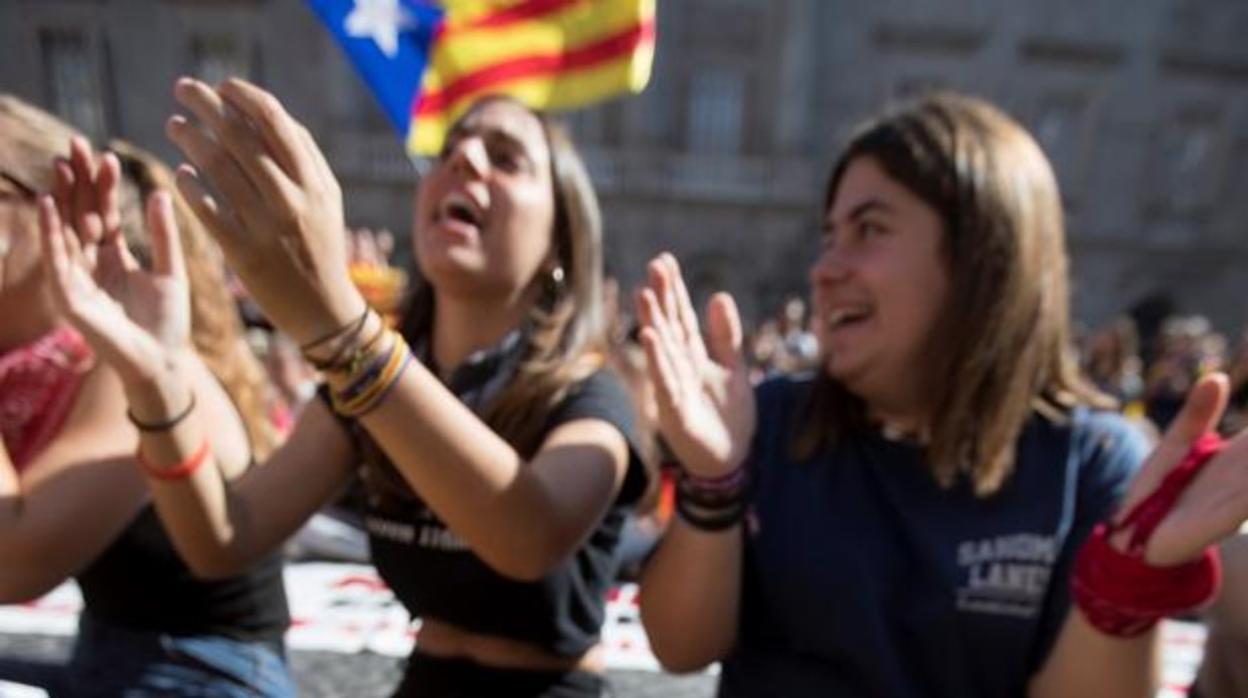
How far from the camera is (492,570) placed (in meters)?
1.28

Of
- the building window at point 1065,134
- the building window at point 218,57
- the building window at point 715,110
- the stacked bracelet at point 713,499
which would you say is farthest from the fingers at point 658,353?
the building window at point 1065,134

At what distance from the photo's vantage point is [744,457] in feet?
3.84

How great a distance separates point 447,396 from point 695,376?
36 centimetres

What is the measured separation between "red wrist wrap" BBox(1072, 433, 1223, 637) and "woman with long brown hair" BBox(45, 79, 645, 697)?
620 mm

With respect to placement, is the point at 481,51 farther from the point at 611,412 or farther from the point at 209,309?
the point at 611,412

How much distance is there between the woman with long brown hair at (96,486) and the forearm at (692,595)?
669mm

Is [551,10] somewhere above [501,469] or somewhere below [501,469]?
above

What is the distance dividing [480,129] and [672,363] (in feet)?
1.73

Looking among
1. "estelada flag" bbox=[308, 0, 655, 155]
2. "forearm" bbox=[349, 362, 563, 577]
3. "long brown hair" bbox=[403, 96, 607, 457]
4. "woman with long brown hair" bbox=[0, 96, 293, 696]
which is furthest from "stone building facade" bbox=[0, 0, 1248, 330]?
"forearm" bbox=[349, 362, 563, 577]

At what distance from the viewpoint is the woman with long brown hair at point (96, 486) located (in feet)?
3.90

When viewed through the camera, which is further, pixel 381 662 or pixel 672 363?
pixel 381 662

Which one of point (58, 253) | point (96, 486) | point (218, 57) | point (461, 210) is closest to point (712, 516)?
point (461, 210)

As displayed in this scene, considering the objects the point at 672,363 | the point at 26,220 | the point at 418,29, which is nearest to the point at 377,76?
the point at 418,29

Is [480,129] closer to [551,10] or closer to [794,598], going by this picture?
[551,10]
